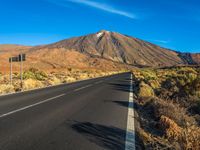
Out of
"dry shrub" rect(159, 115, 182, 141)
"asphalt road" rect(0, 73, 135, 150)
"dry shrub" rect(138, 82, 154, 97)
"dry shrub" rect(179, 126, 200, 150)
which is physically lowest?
"dry shrub" rect(138, 82, 154, 97)

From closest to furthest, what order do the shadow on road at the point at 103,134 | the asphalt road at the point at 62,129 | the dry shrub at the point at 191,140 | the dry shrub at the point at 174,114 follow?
the dry shrub at the point at 191,140 → the asphalt road at the point at 62,129 → the shadow on road at the point at 103,134 → the dry shrub at the point at 174,114

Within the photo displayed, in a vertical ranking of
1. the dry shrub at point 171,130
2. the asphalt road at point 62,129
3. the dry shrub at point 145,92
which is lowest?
the dry shrub at point 145,92

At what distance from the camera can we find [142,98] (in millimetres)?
16672

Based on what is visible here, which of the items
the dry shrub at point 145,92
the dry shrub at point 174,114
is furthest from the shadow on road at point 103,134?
the dry shrub at point 145,92

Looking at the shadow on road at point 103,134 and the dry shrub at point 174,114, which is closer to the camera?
the shadow on road at point 103,134

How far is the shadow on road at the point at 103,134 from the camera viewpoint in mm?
6906

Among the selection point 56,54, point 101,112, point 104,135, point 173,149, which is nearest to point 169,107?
point 101,112

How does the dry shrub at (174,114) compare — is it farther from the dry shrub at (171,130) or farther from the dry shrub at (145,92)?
the dry shrub at (145,92)

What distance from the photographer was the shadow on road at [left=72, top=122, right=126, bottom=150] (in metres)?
6.91

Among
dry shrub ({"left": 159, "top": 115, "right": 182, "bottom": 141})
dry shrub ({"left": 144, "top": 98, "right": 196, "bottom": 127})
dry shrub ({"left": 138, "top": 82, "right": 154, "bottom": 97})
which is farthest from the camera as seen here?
dry shrub ({"left": 138, "top": 82, "right": 154, "bottom": 97})

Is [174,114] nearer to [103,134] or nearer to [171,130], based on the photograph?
[171,130]

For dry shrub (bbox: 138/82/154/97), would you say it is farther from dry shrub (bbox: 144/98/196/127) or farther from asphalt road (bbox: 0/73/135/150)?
asphalt road (bbox: 0/73/135/150)

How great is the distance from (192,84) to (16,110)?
38.2 feet

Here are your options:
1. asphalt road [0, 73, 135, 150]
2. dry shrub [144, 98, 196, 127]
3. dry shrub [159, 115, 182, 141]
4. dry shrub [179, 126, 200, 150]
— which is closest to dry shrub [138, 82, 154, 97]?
dry shrub [144, 98, 196, 127]
